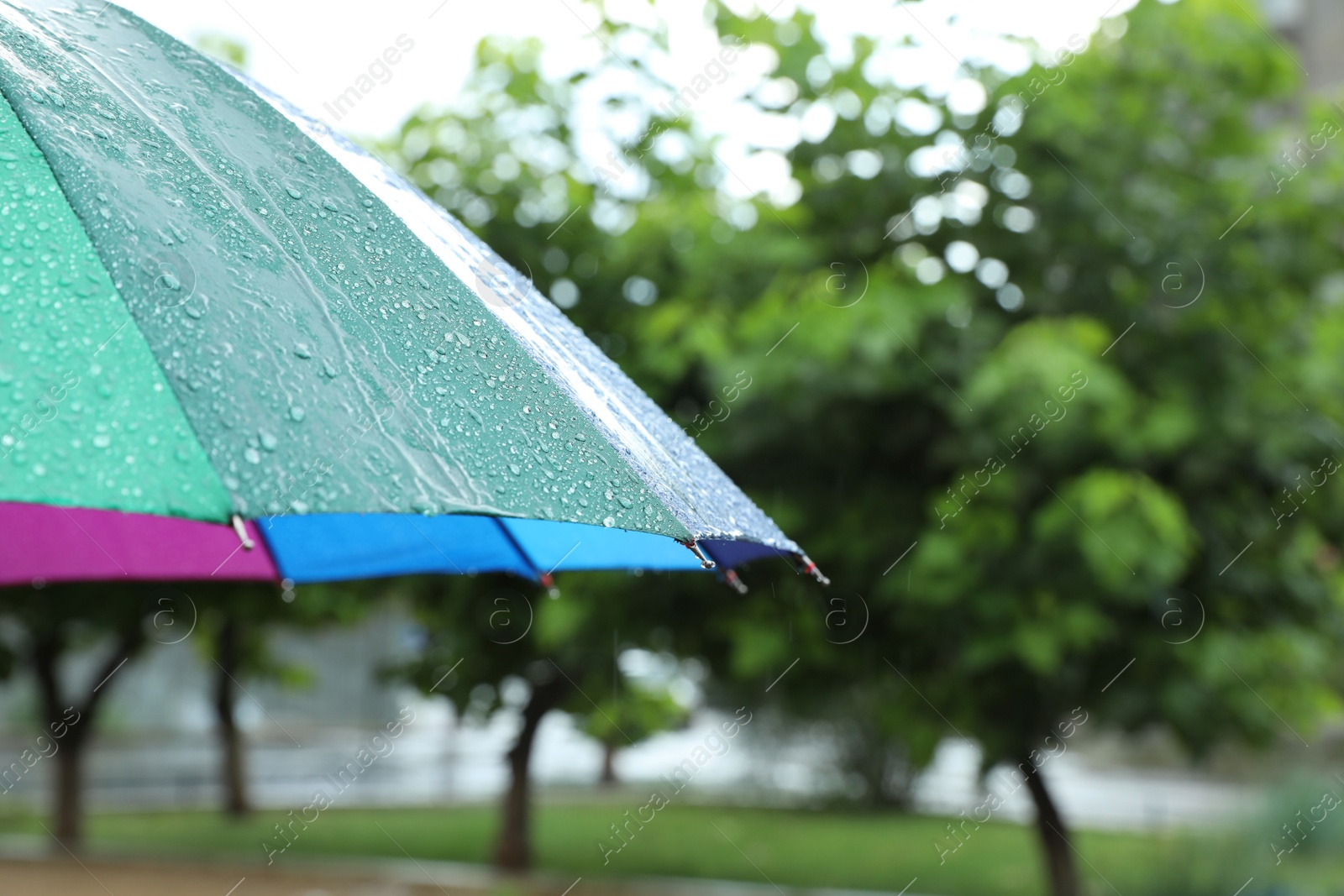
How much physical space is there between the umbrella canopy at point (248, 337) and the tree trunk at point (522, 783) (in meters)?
8.83

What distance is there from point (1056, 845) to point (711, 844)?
21.1ft

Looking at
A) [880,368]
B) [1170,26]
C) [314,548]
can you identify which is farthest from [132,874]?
[1170,26]

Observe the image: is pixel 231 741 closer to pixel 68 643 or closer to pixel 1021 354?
pixel 68 643

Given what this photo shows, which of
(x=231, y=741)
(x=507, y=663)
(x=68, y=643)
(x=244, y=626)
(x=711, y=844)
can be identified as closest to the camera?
(x=507, y=663)

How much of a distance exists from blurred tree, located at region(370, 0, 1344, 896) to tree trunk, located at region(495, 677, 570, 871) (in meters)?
3.51

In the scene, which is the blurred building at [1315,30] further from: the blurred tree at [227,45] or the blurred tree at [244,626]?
the blurred tree at [244,626]

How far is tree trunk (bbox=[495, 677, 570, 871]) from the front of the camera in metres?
10.5

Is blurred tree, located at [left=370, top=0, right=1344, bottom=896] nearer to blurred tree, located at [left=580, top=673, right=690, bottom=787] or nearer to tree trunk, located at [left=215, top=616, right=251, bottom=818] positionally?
blurred tree, located at [left=580, top=673, right=690, bottom=787]

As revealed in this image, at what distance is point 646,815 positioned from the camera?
15.6 meters

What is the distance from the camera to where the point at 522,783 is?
11.0m

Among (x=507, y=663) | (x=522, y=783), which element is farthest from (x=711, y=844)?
(x=507, y=663)

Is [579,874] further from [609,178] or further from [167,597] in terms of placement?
[609,178]

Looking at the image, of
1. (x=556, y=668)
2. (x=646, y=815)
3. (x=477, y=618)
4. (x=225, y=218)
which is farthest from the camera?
(x=646, y=815)

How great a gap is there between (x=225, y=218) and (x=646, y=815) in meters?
15.0
